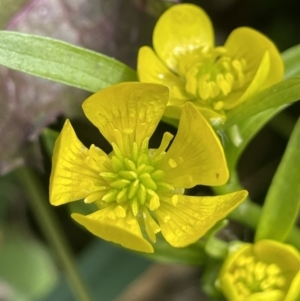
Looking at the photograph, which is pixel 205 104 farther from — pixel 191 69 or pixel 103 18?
pixel 103 18

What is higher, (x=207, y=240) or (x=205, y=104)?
(x=205, y=104)

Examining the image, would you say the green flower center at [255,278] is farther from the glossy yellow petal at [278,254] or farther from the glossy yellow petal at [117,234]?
the glossy yellow petal at [117,234]

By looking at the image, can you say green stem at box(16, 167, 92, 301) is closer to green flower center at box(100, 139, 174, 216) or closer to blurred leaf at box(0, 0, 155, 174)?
blurred leaf at box(0, 0, 155, 174)

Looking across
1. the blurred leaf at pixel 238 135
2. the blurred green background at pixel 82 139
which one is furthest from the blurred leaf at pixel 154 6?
the blurred leaf at pixel 238 135

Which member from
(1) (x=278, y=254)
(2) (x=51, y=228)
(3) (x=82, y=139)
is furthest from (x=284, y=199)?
(2) (x=51, y=228)

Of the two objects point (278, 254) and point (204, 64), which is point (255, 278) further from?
point (204, 64)

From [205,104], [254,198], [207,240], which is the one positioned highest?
[205,104]

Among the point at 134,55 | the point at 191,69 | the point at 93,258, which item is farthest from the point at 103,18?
the point at 93,258
